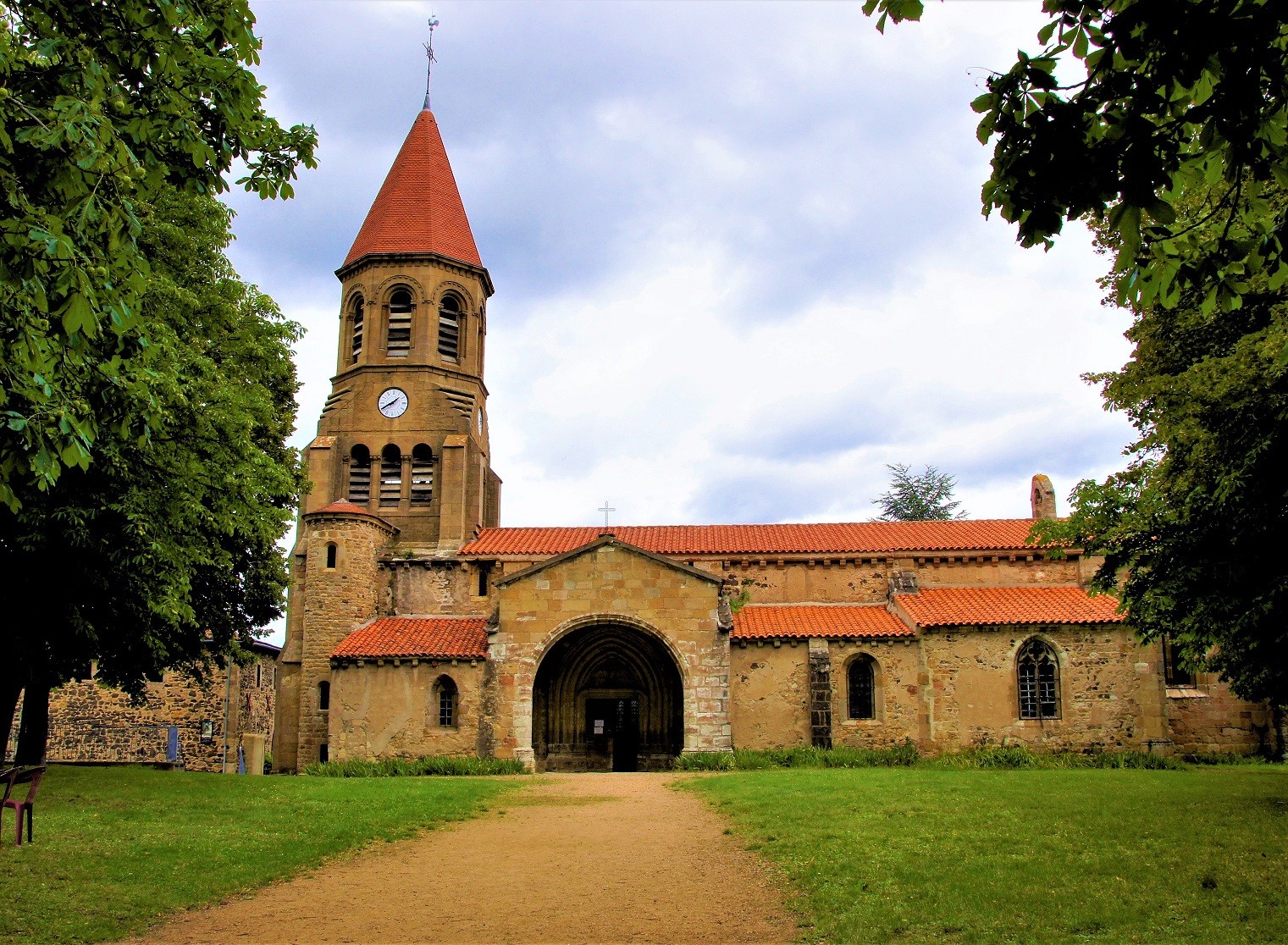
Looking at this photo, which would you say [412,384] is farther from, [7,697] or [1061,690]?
[1061,690]

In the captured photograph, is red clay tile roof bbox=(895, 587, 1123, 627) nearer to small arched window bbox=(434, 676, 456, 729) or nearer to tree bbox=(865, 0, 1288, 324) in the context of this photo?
small arched window bbox=(434, 676, 456, 729)

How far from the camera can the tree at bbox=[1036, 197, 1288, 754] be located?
1266 cm

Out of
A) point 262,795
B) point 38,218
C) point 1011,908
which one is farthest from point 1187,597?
point 262,795

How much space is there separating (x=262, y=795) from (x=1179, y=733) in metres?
25.0

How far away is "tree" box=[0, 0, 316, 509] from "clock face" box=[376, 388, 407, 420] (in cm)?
2528

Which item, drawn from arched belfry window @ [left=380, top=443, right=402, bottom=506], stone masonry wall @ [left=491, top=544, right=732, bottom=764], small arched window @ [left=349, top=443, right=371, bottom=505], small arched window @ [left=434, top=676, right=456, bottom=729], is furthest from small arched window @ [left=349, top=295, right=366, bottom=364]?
small arched window @ [left=434, top=676, right=456, bottom=729]

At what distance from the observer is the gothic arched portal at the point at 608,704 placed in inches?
1209

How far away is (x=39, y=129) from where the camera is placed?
6.02 metres

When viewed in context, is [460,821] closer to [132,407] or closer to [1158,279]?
[132,407]

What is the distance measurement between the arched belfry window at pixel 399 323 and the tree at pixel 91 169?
2611 cm

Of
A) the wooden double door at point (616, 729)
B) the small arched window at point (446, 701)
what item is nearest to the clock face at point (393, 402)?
the small arched window at point (446, 701)

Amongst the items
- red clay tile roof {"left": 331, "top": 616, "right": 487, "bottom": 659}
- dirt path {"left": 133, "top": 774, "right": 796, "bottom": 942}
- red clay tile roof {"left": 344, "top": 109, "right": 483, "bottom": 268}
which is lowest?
dirt path {"left": 133, "top": 774, "right": 796, "bottom": 942}

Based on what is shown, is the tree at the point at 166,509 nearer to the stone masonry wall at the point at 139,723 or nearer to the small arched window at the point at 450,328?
the stone masonry wall at the point at 139,723

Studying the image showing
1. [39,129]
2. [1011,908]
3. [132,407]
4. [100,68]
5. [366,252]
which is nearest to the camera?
[39,129]
